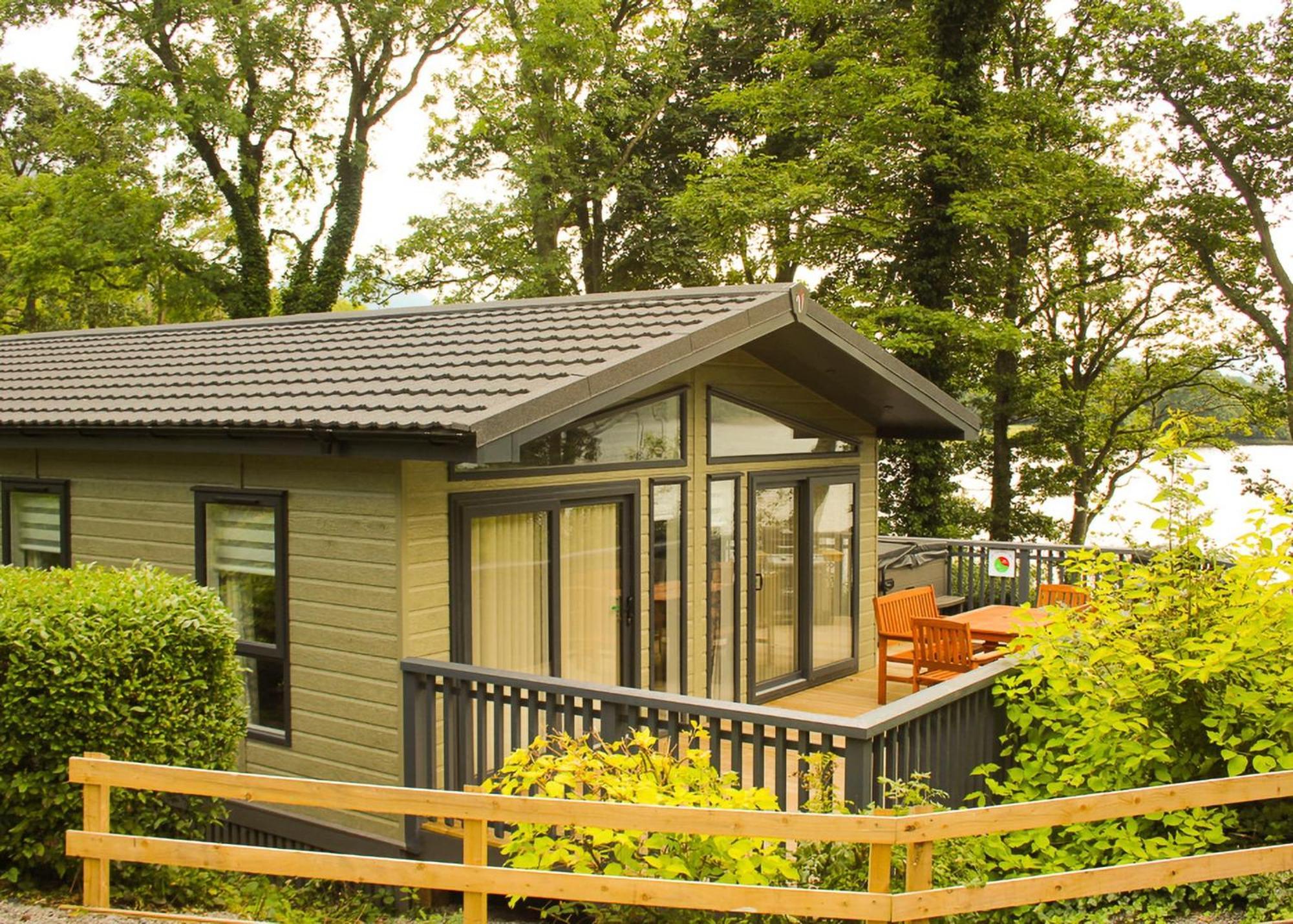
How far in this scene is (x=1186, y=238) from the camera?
19.8 metres

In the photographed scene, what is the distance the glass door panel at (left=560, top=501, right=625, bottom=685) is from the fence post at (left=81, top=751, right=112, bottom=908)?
3.31 m

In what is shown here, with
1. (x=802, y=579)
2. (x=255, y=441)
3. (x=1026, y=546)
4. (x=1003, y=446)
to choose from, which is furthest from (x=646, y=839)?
(x=1003, y=446)

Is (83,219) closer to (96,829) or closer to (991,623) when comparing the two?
(991,623)

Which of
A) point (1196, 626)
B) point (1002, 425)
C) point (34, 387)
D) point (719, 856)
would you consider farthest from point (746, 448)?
point (1002, 425)

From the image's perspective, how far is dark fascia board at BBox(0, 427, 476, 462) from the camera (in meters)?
5.46

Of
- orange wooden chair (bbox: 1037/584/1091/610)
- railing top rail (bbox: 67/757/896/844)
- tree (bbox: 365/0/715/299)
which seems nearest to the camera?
railing top rail (bbox: 67/757/896/844)

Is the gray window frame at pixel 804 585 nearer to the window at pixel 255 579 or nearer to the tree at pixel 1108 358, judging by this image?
the window at pixel 255 579

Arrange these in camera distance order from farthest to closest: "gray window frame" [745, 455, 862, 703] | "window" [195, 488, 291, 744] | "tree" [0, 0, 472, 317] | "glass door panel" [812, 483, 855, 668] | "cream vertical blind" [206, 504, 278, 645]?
"tree" [0, 0, 472, 317] → "glass door panel" [812, 483, 855, 668] → "gray window frame" [745, 455, 862, 703] → "cream vertical blind" [206, 504, 278, 645] → "window" [195, 488, 291, 744]

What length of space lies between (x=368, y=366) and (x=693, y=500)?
2.65 m

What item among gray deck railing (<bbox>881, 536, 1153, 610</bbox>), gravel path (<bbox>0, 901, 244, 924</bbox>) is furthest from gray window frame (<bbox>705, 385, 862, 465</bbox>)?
gravel path (<bbox>0, 901, 244, 924</bbox>)

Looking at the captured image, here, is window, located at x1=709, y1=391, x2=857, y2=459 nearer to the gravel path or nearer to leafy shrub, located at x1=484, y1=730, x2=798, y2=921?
leafy shrub, located at x1=484, y1=730, x2=798, y2=921

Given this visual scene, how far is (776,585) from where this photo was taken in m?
9.19

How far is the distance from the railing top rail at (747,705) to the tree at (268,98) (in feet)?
74.0

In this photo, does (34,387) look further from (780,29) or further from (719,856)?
(780,29)
